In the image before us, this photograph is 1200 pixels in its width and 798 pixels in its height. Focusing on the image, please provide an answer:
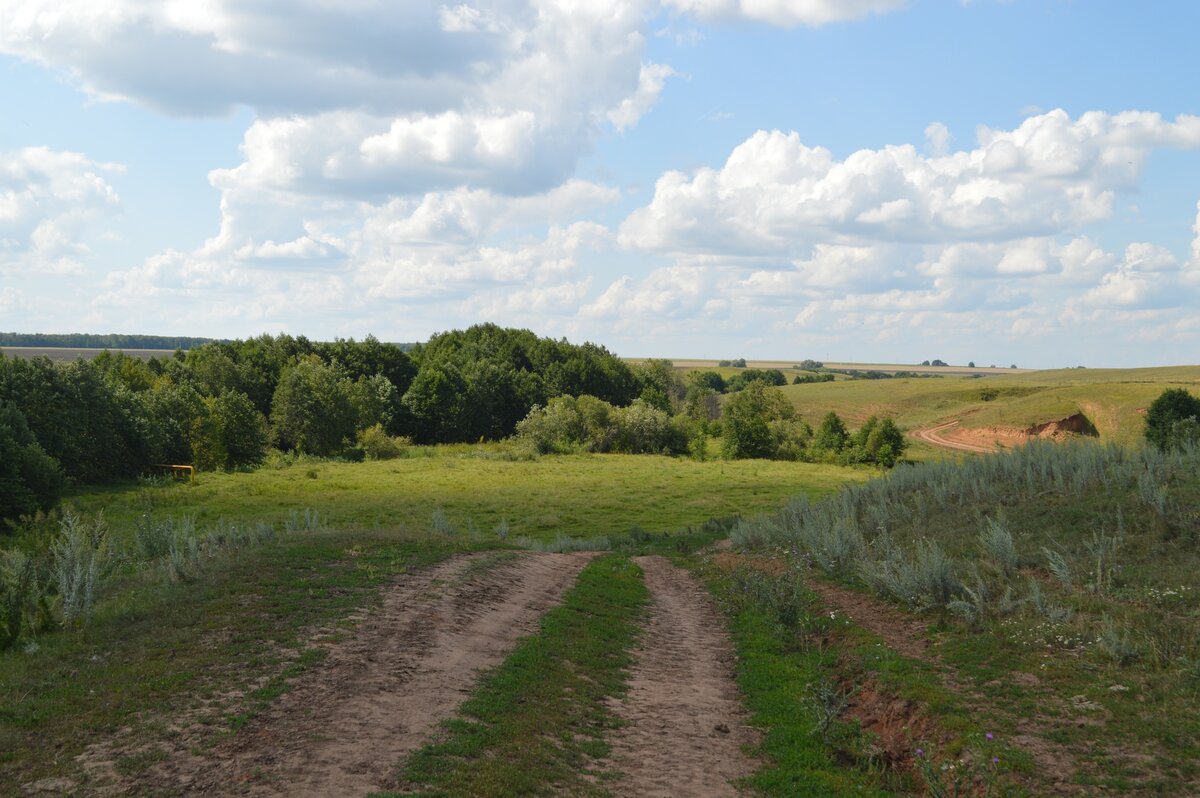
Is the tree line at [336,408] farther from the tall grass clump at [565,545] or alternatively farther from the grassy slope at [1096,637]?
the grassy slope at [1096,637]

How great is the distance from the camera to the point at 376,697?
9.12 m

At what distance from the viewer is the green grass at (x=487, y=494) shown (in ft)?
113

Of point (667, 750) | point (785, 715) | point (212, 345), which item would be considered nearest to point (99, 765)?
point (667, 750)

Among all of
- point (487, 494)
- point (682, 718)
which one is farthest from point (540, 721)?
point (487, 494)

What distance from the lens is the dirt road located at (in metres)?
83.8

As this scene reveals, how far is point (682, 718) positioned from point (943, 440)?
91.4 meters

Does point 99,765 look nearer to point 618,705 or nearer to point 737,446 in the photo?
point 618,705

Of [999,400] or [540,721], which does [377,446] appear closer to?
[540,721]

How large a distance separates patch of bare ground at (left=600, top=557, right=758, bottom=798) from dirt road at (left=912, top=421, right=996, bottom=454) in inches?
2880

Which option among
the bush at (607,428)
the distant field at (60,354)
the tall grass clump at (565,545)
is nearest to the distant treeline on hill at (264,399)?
the distant field at (60,354)

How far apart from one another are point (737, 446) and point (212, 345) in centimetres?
5795

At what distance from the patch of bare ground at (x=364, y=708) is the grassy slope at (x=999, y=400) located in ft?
201

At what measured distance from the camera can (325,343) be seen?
96.4 m

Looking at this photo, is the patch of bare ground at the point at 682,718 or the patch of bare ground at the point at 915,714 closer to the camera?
the patch of bare ground at the point at 915,714
